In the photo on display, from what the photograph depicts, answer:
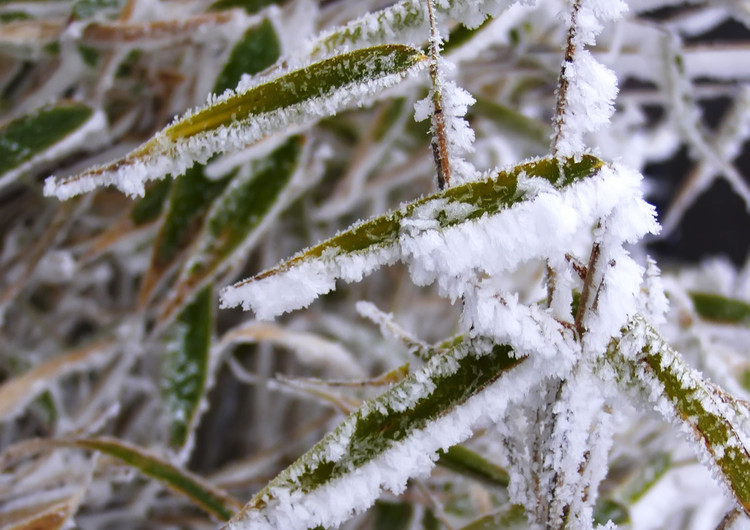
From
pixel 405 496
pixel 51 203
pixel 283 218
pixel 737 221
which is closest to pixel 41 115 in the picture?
pixel 51 203

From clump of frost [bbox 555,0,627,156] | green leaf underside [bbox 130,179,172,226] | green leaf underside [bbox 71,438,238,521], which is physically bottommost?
green leaf underside [bbox 71,438,238,521]

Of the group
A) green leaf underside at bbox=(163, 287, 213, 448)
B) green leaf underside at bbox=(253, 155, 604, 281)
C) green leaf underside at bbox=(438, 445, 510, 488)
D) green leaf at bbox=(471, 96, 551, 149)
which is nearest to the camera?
green leaf underside at bbox=(253, 155, 604, 281)

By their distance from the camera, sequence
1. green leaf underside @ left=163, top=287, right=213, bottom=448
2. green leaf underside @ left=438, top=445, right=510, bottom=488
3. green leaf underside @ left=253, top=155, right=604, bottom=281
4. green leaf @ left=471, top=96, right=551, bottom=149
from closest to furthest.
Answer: green leaf underside @ left=253, top=155, right=604, bottom=281 → green leaf underside @ left=438, top=445, right=510, bottom=488 → green leaf underside @ left=163, top=287, right=213, bottom=448 → green leaf @ left=471, top=96, right=551, bottom=149

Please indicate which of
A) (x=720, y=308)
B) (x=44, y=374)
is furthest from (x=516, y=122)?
(x=44, y=374)

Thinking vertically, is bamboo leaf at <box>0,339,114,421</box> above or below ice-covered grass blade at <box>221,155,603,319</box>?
above

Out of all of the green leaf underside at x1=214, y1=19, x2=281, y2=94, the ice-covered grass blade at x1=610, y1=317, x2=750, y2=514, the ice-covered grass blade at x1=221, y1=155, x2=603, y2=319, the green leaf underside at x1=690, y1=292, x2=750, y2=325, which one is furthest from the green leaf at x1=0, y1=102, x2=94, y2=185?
the green leaf underside at x1=690, y1=292, x2=750, y2=325

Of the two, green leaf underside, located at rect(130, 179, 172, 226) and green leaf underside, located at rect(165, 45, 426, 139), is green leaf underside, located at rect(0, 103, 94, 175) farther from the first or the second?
green leaf underside, located at rect(165, 45, 426, 139)

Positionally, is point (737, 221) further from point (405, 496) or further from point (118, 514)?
point (118, 514)

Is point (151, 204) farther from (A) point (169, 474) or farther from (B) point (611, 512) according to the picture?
(B) point (611, 512)

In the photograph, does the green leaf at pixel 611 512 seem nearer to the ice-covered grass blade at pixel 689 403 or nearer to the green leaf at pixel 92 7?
the ice-covered grass blade at pixel 689 403
